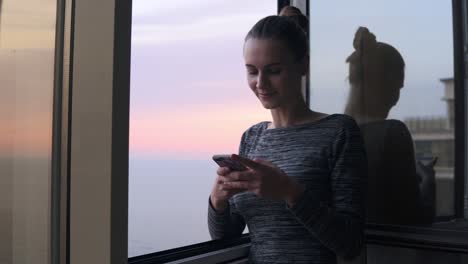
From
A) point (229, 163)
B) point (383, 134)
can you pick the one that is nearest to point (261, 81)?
point (229, 163)

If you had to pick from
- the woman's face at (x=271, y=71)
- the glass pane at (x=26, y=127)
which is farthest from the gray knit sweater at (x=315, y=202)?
the glass pane at (x=26, y=127)

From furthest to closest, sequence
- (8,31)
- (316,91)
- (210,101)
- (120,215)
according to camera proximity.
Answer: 1. (316,91)
2. (210,101)
3. (8,31)
4. (120,215)

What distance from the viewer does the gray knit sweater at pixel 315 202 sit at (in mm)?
1209

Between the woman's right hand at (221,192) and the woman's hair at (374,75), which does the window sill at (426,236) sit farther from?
the woman's right hand at (221,192)

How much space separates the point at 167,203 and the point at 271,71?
1.95ft

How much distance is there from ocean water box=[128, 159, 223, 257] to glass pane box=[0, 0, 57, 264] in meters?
0.34

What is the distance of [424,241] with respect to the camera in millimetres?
1839

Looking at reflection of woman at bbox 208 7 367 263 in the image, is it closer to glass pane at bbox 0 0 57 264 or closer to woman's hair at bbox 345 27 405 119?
glass pane at bbox 0 0 57 264

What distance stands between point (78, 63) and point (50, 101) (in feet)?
0.41

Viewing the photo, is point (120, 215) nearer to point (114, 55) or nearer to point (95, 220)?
point (95, 220)

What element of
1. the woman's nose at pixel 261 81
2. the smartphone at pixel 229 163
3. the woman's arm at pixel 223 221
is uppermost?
the woman's nose at pixel 261 81

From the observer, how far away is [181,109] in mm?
1696

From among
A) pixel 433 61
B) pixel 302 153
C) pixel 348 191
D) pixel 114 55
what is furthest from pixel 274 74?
pixel 433 61

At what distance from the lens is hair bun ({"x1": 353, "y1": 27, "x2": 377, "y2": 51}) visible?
6.93 ft
